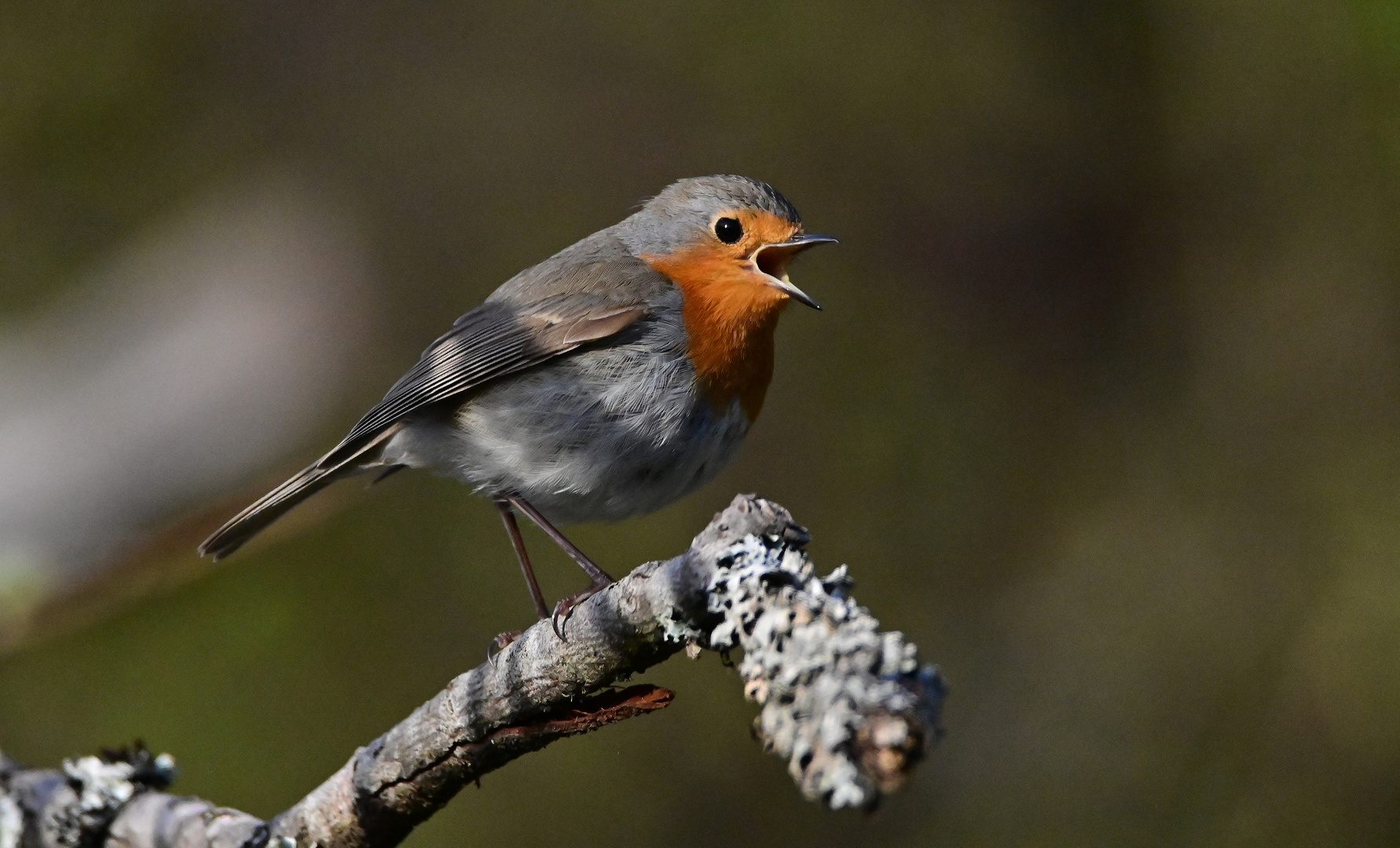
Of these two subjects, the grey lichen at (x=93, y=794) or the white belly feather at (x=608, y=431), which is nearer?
the grey lichen at (x=93, y=794)

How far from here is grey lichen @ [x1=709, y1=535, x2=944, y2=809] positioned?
1.20m

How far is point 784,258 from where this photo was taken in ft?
12.0

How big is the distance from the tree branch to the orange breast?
1204 millimetres

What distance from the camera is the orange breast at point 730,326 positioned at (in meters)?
3.18

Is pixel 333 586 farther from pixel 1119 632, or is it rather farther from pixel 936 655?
pixel 1119 632

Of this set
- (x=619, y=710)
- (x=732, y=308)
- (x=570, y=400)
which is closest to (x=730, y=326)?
(x=732, y=308)

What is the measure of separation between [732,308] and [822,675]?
2.09m

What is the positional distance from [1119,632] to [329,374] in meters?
3.31

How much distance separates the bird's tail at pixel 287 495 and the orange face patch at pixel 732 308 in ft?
3.39

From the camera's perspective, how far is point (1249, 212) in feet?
14.8

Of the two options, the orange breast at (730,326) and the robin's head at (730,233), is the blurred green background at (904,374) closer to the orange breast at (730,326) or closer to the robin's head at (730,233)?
the robin's head at (730,233)

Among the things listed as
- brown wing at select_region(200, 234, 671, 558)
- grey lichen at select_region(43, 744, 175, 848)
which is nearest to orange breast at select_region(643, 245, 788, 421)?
brown wing at select_region(200, 234, 671, 558)

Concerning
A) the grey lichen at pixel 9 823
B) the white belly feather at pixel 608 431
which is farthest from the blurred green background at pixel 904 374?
the grey lichen at pixel 9 823

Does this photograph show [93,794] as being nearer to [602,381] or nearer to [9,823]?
[9,823]
